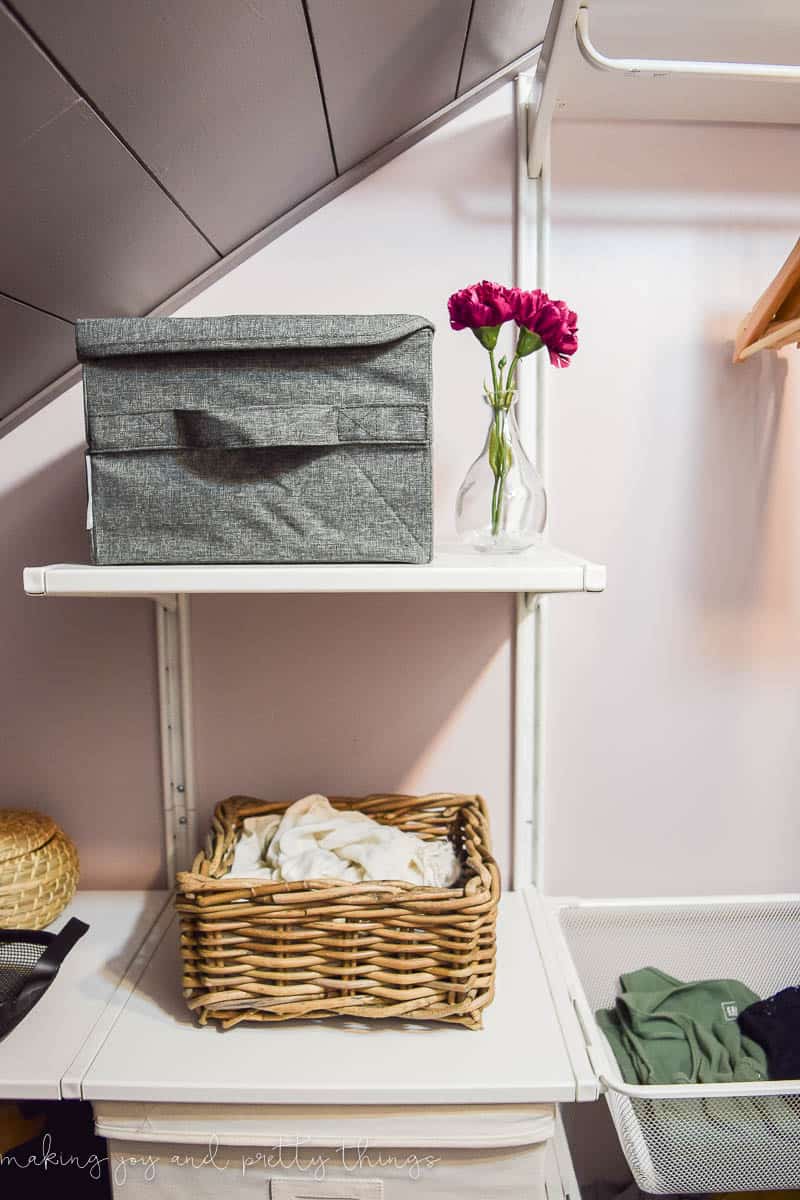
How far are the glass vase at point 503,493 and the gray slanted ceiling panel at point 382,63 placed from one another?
15.5 inches

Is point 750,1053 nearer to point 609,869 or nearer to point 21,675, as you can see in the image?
point 609,869

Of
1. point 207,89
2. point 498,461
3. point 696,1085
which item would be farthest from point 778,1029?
point 207,89

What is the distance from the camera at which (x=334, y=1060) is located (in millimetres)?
804

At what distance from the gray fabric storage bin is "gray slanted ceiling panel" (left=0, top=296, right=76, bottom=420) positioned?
0.52ft

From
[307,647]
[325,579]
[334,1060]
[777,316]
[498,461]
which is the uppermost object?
[777,316]

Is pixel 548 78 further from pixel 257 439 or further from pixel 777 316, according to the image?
pixel 257 439

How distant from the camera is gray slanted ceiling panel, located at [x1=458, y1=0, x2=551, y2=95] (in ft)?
3.04

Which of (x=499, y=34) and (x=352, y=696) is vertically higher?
(x=499, y=34)

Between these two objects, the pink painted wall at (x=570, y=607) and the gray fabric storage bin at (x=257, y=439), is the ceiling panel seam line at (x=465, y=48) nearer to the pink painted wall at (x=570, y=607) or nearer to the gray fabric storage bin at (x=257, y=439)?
the pink painted wall at (x=570, y=607)

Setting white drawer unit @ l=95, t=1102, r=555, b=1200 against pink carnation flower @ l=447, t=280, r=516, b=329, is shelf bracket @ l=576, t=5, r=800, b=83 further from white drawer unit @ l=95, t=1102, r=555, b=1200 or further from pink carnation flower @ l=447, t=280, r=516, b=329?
white drawer unit @ l=95, t=1102, r=555, b=1200

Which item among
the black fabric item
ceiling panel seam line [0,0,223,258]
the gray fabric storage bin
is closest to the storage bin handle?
the gray fabric storage bin

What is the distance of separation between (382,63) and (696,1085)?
1.19m

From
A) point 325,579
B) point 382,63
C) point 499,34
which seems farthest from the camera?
point 499,34

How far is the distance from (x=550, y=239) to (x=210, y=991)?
1.08 m
